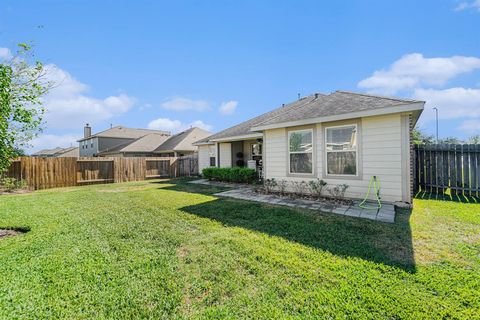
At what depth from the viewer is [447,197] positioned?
698 centimetres

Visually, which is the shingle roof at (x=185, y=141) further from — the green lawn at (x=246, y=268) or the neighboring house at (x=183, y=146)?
the green lawn at (x=246, y=268)

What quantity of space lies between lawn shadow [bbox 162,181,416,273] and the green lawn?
0.09ft

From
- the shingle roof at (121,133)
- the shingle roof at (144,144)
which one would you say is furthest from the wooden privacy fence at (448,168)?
the shingle roof at (121,133)

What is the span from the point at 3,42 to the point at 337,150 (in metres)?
8.88

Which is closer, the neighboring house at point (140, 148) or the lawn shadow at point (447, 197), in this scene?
the lawn shadow at point (447, 197)

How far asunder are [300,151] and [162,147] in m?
20.3

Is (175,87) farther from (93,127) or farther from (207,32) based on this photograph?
(93,127)

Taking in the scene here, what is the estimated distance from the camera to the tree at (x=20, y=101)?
4133 mm

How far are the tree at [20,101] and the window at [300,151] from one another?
7.17m

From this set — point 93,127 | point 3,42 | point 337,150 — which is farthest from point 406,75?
point 93,127

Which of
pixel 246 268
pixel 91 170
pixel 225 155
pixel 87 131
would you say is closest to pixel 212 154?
pixel 225 155

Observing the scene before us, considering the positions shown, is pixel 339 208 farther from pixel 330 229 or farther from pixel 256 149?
pixel 256 149

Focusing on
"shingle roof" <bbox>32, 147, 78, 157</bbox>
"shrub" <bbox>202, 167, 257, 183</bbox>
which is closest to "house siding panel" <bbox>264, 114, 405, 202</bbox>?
"shrub" <bbox>202, 167, 257, 183</bbox>

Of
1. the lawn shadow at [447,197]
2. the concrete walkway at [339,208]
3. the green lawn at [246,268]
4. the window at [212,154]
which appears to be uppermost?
the window at [212,154]
